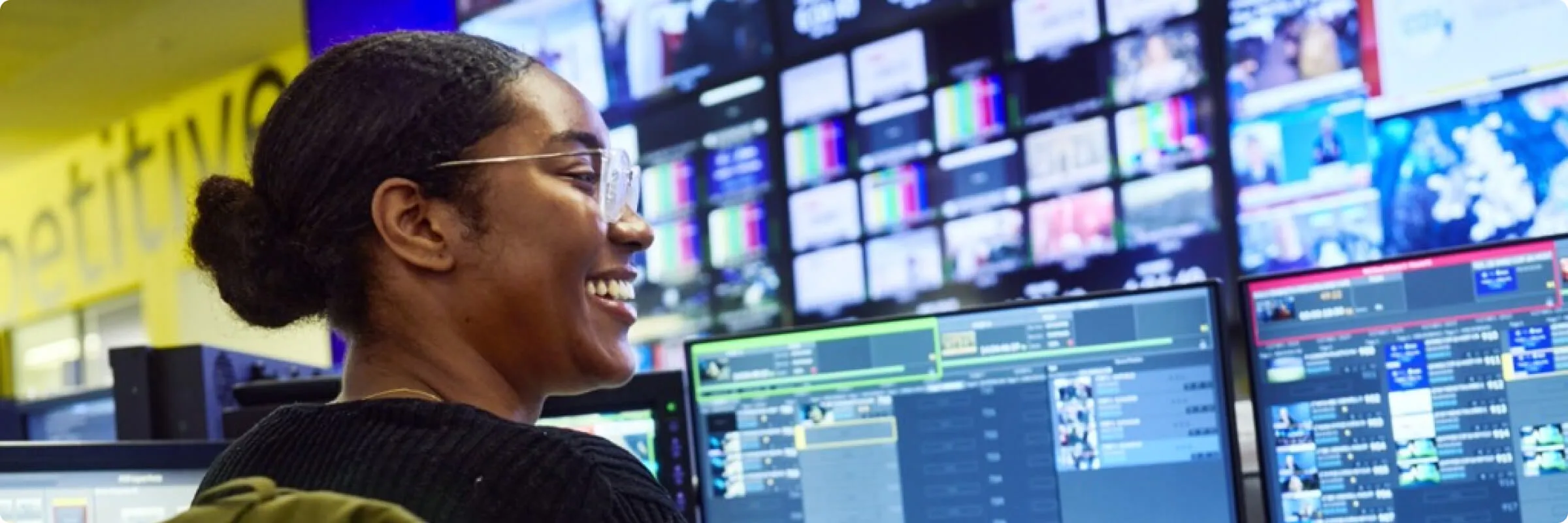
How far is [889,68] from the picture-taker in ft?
10.9

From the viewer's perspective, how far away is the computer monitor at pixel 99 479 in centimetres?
135

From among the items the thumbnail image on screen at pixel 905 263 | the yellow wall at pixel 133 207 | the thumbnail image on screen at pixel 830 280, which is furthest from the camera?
the yellow wall at pixel 133 207

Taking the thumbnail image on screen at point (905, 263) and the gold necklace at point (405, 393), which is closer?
the gold necklace at point (405, 393)

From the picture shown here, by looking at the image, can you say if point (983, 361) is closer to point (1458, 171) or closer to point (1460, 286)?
point (1460, 286)

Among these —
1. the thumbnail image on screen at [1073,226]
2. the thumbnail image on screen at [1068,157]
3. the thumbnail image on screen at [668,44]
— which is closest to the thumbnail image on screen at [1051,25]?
the thumbnail image on screen at [1068,157]

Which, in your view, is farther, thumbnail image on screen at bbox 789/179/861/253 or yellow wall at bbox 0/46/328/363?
yellow wall at bbox 0/46/328/363

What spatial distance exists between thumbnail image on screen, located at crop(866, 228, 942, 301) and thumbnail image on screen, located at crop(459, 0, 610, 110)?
72 cm

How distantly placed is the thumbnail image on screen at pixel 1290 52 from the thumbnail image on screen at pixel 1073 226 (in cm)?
31

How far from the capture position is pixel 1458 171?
8.43 ft

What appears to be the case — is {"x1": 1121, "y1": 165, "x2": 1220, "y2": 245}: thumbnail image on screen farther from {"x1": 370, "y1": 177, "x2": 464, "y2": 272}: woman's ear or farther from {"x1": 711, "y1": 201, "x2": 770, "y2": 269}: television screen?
{"x1": 370, "y1": 177, "x2": 464, "y2": 272}: woman's ear

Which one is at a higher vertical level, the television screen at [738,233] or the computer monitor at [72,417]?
the television screen at [738,233]

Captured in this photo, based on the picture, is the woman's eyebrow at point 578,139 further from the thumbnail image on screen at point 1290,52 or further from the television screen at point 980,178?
the television screen at point 980,178

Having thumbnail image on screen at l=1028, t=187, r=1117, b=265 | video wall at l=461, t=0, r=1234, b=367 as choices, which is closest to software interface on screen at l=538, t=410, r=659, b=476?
video wall at l=461, t=0, r=1234, b=367

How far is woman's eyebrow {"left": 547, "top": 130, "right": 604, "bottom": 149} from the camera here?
3.39 ft
